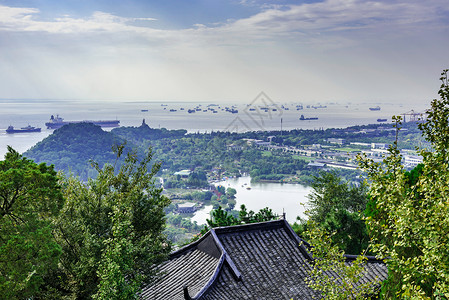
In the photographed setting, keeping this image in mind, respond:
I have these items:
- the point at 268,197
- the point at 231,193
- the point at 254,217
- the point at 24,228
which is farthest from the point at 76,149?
the point at 24,228

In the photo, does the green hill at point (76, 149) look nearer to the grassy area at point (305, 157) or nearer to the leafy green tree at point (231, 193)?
the leafy green tree at point (231, 193)

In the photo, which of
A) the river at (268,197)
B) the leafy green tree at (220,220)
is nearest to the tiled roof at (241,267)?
the leafy green tree at (220,220)

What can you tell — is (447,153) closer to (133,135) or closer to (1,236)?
(1,236)

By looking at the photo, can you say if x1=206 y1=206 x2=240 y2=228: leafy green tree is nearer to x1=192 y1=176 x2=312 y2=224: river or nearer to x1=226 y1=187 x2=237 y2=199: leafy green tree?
x1=192 y1=176 x2=312 y2=224: river

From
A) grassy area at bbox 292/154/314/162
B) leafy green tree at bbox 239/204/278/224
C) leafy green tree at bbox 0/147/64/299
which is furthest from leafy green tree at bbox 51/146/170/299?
grassy area at bbox 292/154/314/162

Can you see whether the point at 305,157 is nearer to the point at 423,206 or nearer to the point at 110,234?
the point at 110,234
